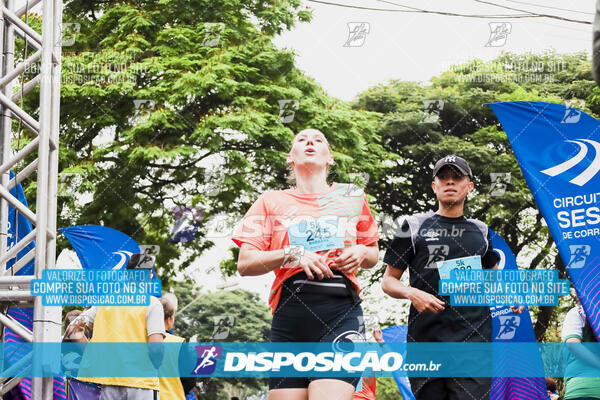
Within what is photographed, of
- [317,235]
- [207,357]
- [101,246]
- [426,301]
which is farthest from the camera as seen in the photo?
[207,357]

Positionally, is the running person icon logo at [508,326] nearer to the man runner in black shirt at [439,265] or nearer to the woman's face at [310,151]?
the man runner in black shirt at [439,265]

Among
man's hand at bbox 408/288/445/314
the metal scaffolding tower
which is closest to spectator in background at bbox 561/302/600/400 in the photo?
man's hand at bbox 408/288/445/314

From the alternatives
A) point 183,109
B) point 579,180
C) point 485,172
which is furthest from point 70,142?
point 579,180

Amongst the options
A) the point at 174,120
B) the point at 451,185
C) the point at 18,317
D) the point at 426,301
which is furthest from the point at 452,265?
the point at 174,120

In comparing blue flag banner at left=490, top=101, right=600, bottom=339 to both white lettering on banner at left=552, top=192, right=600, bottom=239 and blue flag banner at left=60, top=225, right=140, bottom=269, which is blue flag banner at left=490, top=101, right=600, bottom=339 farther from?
blue flag banner at left=60, top=225, right=140, bottom=269

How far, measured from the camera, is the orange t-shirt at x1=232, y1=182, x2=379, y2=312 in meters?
4.01

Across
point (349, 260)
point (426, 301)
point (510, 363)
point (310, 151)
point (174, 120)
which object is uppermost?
point (174, 120)

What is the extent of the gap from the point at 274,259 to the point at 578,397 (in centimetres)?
188

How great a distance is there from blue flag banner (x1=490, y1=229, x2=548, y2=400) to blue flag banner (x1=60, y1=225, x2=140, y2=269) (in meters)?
3.35

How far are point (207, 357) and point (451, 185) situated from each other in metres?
4.67

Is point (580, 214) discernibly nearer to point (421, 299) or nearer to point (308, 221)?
point (421, 299)

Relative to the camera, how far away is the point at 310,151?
13.6 ft

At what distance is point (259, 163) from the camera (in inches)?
556

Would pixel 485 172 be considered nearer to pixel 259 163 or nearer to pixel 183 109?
pixel 259 163
